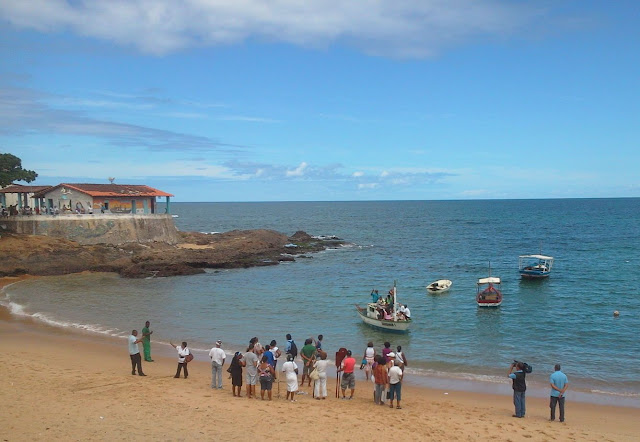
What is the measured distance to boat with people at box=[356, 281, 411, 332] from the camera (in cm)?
2652

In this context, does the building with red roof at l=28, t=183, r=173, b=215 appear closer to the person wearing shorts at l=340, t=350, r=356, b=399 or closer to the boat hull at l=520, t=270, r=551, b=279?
the boat hull at l=520, t=270, r=551, b=279

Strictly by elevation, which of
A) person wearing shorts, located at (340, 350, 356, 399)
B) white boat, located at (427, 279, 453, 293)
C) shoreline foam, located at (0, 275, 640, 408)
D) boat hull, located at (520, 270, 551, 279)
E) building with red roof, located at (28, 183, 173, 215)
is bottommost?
shoreline foam, located at (0, 275, 640, 408)

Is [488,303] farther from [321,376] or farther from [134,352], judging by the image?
[134,352]

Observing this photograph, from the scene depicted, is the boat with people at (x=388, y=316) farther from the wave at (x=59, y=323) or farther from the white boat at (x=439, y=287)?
the wave at (x=59, y=323)

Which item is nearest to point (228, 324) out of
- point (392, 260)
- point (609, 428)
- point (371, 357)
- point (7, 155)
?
point (371, 357)

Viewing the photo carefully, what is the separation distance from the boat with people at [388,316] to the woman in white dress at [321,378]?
1126 cm

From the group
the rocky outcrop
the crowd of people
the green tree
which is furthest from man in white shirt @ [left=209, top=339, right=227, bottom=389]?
the green tree

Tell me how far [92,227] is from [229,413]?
4173 centimetres

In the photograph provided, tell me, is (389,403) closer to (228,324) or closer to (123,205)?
(228,324)

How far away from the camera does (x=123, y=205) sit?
5503 cm

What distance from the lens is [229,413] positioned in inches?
537

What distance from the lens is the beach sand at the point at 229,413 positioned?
12.2 metres

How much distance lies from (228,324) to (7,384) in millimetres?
13380

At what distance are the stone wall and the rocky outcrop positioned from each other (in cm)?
102
